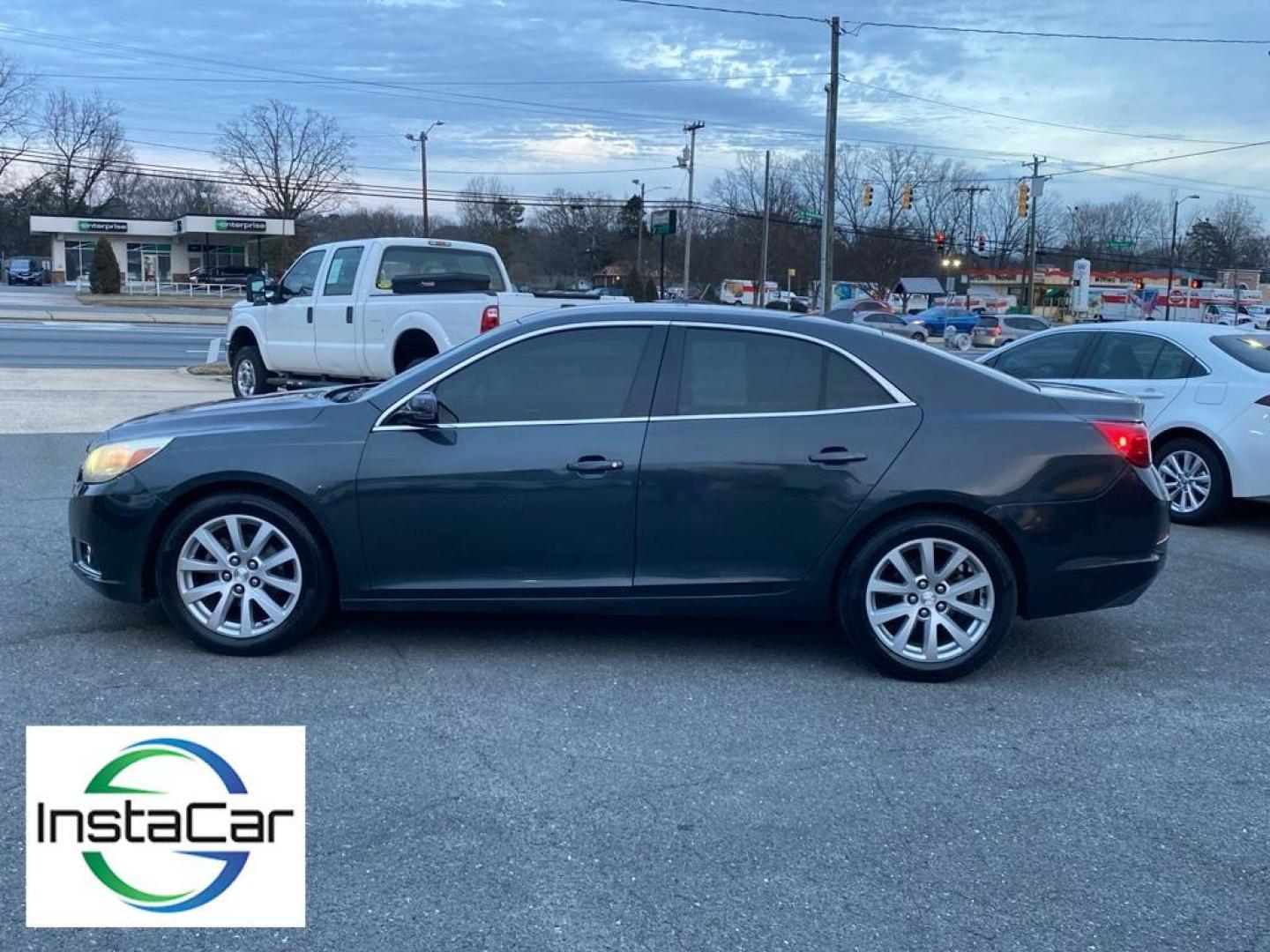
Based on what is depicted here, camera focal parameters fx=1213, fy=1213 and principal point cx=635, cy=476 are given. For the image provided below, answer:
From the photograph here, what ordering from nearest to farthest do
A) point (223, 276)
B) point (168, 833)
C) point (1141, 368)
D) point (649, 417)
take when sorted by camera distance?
point (168, 833) < point (649, 417) < point (1141, 368) < point (223, 276)

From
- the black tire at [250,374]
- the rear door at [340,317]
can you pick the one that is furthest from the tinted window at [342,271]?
the black tire at [250,374]

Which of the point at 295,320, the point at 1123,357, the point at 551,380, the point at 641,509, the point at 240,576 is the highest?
the point at 295,320

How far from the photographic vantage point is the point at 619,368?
546 cm

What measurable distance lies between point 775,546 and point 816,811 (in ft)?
4.98

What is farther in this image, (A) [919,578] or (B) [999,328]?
(B) [999,328]

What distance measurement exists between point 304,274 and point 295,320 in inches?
20.8

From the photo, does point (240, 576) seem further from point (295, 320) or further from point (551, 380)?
point (295, 320)

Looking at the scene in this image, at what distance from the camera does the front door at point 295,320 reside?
13.6 m

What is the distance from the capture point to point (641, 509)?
5.27 meters

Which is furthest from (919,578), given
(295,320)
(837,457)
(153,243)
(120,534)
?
(153,243)

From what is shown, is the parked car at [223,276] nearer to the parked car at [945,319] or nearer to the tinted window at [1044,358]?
the parked car at [945,319]

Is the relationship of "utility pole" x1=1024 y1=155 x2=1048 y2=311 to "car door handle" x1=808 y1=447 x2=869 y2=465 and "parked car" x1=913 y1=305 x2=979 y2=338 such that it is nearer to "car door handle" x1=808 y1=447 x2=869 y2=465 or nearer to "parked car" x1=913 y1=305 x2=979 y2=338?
"parked car" x1=913 y1=305 x2=979 y2=338

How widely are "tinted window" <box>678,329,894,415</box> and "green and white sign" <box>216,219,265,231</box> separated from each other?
7324 centimetres

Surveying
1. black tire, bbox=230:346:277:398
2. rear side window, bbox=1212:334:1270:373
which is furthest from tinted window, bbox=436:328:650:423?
black tire, bbox=230:346:277:398
